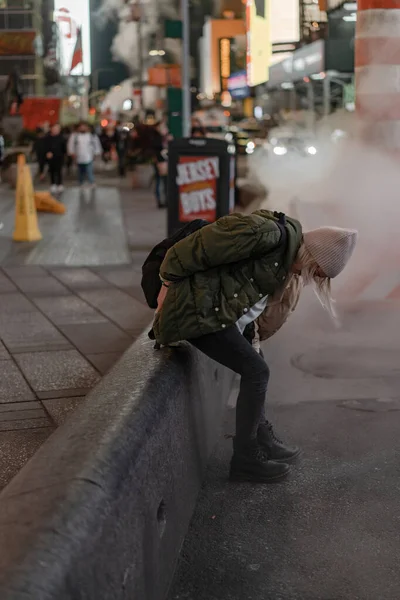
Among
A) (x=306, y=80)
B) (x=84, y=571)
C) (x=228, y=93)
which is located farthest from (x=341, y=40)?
(x=228, y=93)

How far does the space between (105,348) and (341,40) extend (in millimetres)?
30776

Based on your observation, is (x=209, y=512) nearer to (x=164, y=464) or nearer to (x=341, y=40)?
(x=164, y=464)

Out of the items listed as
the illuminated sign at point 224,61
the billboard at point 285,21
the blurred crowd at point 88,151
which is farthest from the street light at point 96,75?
the blurred crowd at point 88,151

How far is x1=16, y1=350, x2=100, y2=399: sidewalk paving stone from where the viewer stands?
5.33m

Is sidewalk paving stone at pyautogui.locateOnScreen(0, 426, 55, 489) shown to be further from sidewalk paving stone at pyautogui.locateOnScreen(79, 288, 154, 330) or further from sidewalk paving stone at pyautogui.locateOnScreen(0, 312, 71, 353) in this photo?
sidewalk paving stone at pyautogui.locateOnScreen(79, 288, 154, 330)

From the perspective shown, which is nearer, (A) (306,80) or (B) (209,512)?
(B) (209,512)

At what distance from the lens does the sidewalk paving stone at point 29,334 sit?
Result: 21.2 feet

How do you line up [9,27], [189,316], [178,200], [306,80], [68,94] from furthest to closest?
1. [68,94]
2. [9,27]
3. [306,80]
4. [178,200]
5. [189,316]

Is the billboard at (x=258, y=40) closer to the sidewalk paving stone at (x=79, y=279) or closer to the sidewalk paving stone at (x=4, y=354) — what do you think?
the sidewalk paving stone at (x=79, y=279)

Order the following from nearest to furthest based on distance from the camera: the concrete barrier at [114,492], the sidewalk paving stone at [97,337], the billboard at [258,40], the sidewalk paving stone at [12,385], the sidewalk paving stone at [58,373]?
the concrete barrier at [114,492] → the sidewalk paving stone at [12,385] → the sidewalk paving stone at [58,373] → the sidewalk paving stone at [97,337] → the billboard at [258,40]

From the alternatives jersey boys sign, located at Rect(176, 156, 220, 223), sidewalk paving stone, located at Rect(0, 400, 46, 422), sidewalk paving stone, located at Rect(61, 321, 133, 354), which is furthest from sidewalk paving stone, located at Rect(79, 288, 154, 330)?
sidewalk paving stone, located at Rect(0, 400, 46, 422)

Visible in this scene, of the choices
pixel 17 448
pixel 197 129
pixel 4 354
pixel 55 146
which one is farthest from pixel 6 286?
pixel 55 146

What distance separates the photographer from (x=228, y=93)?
85.2 metres

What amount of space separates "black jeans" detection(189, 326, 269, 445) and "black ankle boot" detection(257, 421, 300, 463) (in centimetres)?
18
